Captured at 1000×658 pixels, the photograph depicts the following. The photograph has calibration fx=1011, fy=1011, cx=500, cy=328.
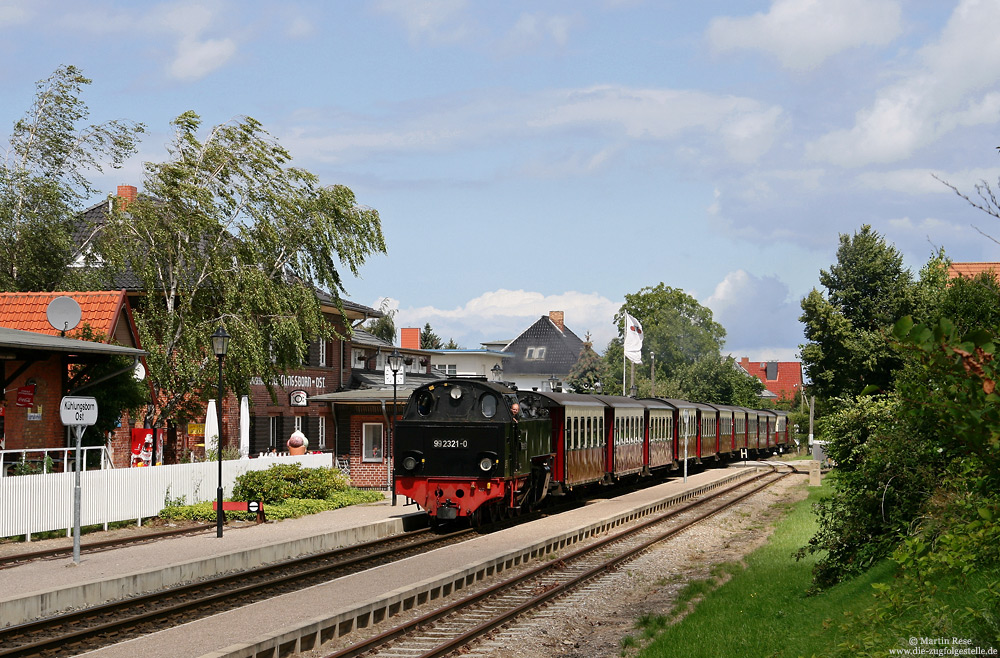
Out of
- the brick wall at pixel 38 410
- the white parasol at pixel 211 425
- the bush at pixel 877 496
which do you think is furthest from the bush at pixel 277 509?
the bush at pixel 877 496

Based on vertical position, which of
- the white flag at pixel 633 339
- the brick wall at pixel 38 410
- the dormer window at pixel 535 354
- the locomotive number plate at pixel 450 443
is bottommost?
the locomotive number plate at pixel 450 443

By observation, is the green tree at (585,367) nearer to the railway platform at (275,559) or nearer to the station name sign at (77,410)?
the railway platform at (275,559)

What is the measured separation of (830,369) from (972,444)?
38.5 m

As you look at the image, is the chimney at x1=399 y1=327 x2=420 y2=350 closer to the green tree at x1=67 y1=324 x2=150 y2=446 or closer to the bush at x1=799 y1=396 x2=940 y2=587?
the green tree at x1=67 y1=324 x2=150 y2=446

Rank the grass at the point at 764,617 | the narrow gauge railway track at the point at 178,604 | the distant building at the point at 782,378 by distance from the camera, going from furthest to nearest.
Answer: the distant building at the point at 782,378, the narrow gauge railway track at the point at 178,604, the grass at the point at 764,617

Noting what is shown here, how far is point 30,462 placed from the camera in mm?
20656

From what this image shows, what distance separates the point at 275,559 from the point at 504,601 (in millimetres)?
5418

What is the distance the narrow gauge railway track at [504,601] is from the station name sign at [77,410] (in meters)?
6.81

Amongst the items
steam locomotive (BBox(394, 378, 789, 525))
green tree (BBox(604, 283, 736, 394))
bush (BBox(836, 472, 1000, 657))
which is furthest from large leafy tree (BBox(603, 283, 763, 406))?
bush (BBox(836, 472, 1000, 657))

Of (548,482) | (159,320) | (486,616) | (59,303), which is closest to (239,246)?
(159,320)

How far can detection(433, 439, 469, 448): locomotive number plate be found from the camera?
66.2 feet

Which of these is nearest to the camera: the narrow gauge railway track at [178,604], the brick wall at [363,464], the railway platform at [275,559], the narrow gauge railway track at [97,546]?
the railway platform at [275,559]

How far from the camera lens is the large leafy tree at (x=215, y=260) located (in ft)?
86.9

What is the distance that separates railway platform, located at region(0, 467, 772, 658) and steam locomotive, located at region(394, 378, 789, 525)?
980 millimetres
